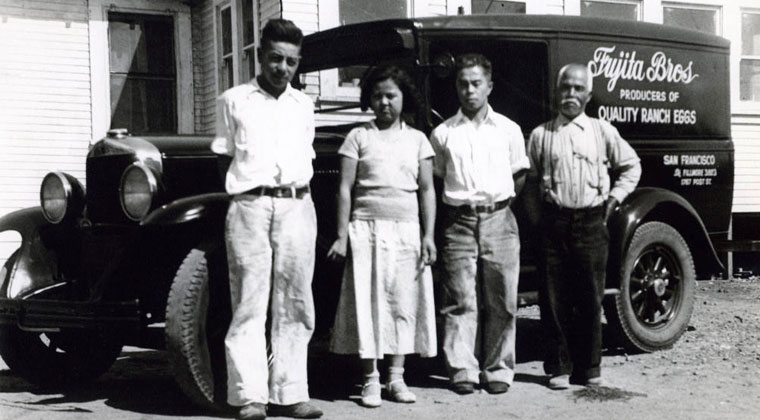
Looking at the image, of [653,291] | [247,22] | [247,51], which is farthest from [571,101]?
[247,22]

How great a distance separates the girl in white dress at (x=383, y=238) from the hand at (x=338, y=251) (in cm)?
2

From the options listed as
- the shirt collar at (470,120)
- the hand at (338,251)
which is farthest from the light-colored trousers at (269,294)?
the shirt collar at (470,120)

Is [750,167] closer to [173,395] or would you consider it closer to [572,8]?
[572,8]

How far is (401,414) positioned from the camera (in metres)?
4.27

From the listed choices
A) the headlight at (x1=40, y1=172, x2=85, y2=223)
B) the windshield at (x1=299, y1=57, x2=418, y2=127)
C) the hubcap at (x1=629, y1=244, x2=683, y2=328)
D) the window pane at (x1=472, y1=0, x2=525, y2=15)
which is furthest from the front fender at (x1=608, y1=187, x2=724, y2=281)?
the window pane at (x1=472, y1=0, x2=525, y2=15)

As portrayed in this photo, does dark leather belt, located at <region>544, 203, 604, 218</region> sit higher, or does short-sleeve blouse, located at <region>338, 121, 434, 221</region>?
short-sleeve blouse, located at <region>338, 121, 434, 221</region>

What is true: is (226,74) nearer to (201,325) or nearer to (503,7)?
(503,7)

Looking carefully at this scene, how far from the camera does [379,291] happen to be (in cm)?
452

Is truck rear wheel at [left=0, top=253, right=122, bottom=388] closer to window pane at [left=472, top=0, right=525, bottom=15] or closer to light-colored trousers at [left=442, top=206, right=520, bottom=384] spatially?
light-colored trousers at [left=442, top=206, right=520, bottom=384]

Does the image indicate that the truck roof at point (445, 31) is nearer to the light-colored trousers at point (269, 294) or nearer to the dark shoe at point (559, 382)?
the light-colored trousers at point (269, 294)

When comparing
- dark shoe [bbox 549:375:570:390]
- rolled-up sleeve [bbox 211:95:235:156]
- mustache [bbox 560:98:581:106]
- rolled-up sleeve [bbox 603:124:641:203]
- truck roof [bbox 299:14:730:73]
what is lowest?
dark shoe [bbox 549:375:570:390]

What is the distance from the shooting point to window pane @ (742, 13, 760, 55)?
13.1 meters

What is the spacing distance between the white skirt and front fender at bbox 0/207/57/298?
1.79 meters

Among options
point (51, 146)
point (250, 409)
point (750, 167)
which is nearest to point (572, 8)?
point (750, 167)
